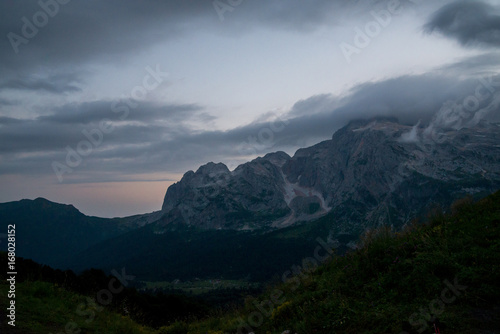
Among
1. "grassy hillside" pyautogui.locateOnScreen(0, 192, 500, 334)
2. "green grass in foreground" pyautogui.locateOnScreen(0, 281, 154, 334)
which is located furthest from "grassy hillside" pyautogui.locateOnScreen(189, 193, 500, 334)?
"green grass in foreground" pyautogui.locateOnScreen(0, 281, 154, 334)

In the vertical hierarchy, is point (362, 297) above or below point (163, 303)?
above

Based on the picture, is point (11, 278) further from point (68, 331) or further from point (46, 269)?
point (68, 331)

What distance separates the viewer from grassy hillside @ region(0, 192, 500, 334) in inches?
374

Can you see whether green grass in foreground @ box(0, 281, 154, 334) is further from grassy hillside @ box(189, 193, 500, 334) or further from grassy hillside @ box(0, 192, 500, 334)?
grassy hillside @ box(189, 193, 500, 334)

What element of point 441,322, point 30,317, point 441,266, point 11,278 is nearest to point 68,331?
point 30,317

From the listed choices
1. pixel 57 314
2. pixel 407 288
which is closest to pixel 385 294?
pixel 407 288

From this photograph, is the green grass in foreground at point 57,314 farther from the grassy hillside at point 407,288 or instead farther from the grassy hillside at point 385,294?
the grassy hillside at point 407,288

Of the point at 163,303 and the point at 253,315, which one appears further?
the point at 163,303

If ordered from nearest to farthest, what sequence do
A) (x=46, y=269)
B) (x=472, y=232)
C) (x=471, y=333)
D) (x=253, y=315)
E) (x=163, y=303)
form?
(x=471, y=333) < (x=472, y=232) < (x=253, y=315) < (x=46, y=269) < (x=163, y=303)

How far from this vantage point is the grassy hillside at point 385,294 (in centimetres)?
951

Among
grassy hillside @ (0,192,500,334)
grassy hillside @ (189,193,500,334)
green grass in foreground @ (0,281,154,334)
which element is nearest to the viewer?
grassy hillside @ (189,193,500,334)

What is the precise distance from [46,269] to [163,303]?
12.5 m

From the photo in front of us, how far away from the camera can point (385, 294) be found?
11.1m

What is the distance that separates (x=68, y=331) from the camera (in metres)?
12.7
